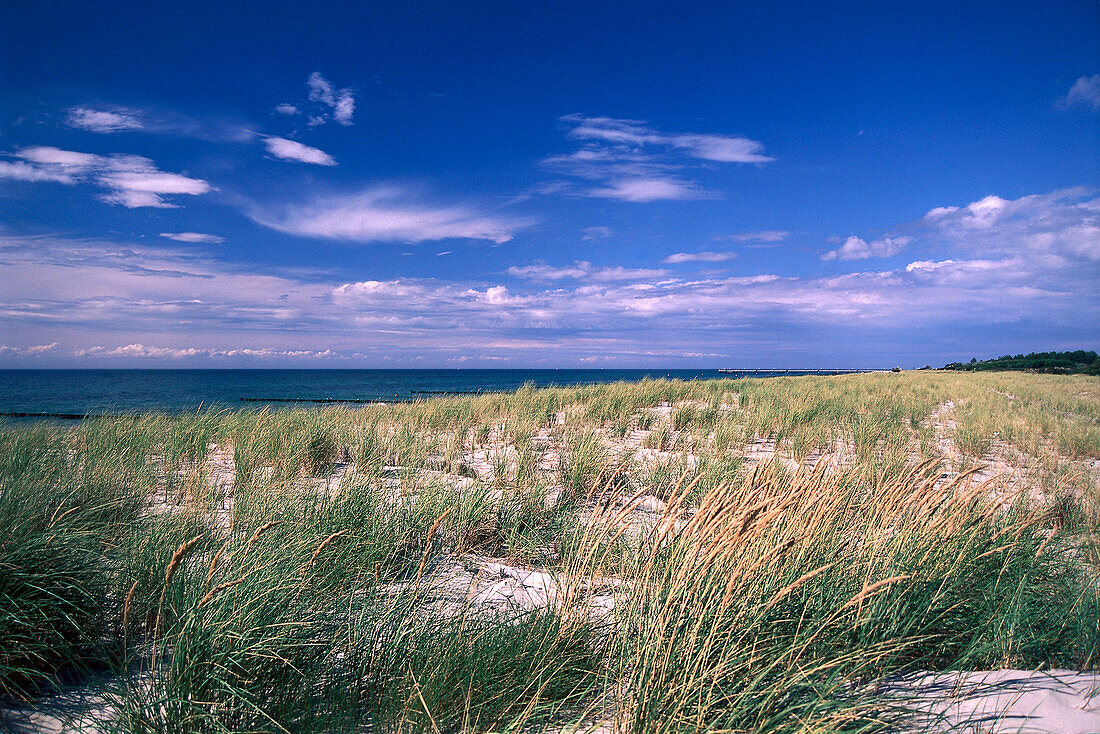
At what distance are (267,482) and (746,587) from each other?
380 centimetres

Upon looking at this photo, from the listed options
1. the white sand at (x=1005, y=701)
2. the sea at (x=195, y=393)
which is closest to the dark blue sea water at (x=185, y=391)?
the sea at (x=195, y=393)

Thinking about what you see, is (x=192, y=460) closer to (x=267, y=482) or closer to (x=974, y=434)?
(x=267, y=482)

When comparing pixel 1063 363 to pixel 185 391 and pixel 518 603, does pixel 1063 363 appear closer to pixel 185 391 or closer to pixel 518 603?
pixel 518 603

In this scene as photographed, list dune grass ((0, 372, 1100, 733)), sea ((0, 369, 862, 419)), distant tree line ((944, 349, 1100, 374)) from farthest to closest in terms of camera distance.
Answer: sea ((0, 369, 862, 419)) → distant tree line ((944, 349, 1100, 374)) → dune grass ((0, 372, 1100, 733))

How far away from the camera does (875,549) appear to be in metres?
2.26

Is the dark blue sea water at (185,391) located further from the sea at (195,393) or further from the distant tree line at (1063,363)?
the distant tree line at (1063,363)

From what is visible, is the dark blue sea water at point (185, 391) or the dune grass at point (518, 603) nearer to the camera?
the dune grass at point (518, 603)

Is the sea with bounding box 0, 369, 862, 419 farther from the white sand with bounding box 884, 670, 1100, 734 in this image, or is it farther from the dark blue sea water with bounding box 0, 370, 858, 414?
the white sand with bounding box 884, 670, 1100, 734

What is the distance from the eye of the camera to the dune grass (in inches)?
65.4

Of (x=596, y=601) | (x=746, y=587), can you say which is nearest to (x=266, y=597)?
(x=596, y=601)

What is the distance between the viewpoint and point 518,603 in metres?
2.56

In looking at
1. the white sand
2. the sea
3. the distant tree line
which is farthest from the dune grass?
the distant tree line

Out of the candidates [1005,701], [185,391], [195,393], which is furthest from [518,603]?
[185,391]

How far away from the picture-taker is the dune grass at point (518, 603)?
1662mm
